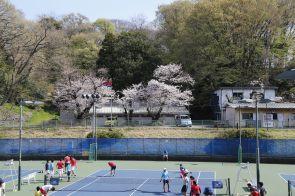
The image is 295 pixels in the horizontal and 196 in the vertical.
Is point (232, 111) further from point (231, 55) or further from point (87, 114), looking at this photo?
point (87, 114)

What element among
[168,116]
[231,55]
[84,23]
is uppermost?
[84,23]

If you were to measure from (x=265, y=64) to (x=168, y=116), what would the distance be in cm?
1727

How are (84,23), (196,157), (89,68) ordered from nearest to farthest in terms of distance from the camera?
(196,157), (89,68), (84,23)

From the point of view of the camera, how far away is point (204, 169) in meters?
40.8

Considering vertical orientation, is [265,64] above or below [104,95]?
above

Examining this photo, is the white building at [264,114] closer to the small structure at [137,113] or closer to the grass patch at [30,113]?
the small structure at [137,113]

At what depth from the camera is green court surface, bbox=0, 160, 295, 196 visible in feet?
100

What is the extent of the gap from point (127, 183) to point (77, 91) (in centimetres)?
4086

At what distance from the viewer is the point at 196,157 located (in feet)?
155

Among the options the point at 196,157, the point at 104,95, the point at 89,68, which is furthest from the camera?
the point at 89,68

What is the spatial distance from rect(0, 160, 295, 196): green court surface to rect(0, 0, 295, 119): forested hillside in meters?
27.8

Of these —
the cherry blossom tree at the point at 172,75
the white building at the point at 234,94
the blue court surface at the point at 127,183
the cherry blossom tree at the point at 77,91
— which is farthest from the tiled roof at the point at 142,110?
the blue court surface at the point at 127,183

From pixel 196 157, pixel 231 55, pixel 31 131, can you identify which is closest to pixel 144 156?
pixel 196 157

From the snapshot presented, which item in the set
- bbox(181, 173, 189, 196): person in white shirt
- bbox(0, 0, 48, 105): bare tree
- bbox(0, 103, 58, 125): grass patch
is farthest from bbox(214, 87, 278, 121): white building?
bbox(181, 173, 189, 196): person in white shirt
